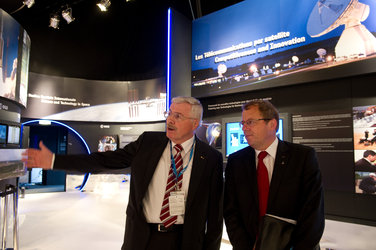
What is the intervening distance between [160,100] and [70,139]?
3466 millimetres

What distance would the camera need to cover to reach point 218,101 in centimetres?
584

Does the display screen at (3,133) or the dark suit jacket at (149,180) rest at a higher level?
the display screen at (3,133)

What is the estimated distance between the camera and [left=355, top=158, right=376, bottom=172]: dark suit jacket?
13.2 feet

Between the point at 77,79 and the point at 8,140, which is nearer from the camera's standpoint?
the point at 8,140

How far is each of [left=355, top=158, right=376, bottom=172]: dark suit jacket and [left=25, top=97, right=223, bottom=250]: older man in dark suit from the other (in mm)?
3310

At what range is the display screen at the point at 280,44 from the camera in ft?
13.6

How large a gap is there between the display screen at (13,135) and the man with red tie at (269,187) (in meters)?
6.33

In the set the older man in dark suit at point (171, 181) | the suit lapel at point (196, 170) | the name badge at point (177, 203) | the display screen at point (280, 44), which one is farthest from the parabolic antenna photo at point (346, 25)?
the name badge at point (177, 203)

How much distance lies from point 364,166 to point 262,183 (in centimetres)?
329

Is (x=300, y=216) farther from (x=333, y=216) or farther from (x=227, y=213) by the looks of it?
(x=333, y=216)

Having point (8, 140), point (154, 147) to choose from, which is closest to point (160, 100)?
point (8, 140)

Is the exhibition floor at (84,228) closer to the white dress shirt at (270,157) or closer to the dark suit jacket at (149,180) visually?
the dark suit jacket at (149,180)

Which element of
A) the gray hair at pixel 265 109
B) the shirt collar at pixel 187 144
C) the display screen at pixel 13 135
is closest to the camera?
the gray hair at pixel 265 109

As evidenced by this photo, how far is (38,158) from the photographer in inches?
64.1
